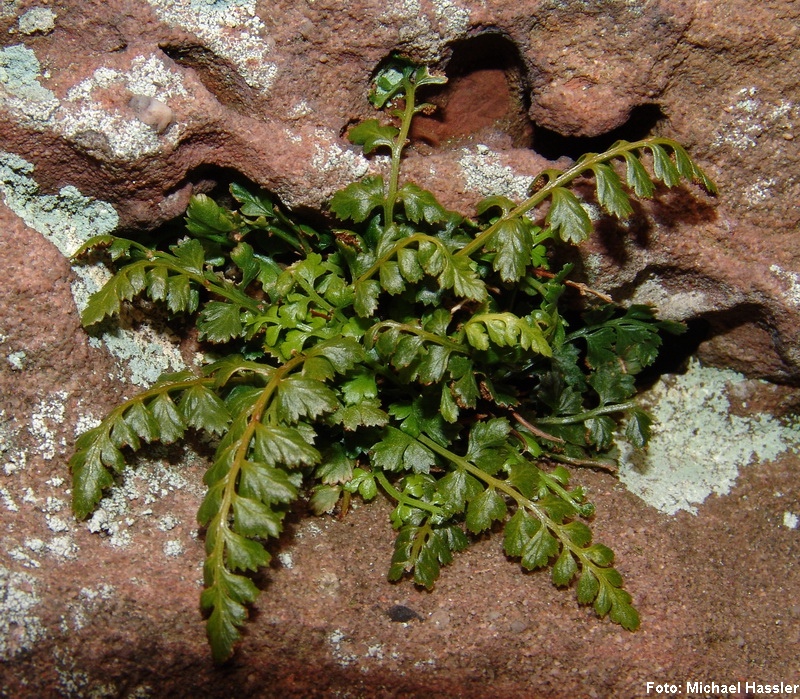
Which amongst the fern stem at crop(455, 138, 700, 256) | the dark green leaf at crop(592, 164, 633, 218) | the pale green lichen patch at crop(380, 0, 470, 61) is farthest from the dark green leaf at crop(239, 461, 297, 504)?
the pale green lichen patch at crop(380, 0, 470, 61)

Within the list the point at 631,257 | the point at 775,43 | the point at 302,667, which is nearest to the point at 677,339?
the point at 631,257

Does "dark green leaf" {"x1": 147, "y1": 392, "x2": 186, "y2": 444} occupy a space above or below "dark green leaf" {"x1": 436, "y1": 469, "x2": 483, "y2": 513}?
above

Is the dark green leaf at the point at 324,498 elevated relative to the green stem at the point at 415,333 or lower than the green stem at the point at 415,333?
lower

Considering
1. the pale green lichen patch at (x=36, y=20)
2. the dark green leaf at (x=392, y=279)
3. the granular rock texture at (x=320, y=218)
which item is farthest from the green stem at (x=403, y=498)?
the pale green lichen patch at (x=36, y=20)

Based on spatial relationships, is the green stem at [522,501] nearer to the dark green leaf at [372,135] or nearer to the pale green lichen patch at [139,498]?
the pale green lichen patch at [139,498]

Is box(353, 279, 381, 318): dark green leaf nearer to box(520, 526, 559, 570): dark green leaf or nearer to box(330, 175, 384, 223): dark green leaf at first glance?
box(330, 175, 384, 223): dark green leaf

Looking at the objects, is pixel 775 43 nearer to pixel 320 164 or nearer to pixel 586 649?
pixel 320 164
